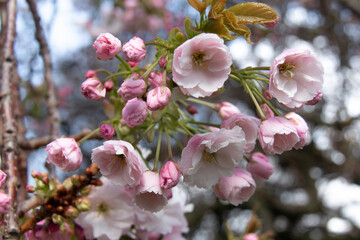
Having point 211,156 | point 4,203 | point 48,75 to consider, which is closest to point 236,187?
point 211,156

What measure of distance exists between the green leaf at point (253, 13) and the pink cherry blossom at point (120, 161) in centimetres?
47

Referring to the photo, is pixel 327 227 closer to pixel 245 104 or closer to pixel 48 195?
pixel 245 104

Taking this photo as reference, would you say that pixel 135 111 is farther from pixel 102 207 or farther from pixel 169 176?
pixel 102 207

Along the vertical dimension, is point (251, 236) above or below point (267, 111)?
below

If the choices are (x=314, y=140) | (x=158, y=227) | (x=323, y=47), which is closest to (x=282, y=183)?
(x=314, y=140)

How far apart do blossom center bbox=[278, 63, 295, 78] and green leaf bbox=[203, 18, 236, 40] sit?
0.17 metres

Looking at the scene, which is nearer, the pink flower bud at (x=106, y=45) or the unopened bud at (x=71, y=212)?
Result: the pink flower bud at (x=106, y=45)

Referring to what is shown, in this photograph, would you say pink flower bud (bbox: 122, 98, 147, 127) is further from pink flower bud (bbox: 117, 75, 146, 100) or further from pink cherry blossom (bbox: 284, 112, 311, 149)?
pink cherry blossom (bbox: 284, 112, 311, 149)

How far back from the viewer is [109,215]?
1226mm

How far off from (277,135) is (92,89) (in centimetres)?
54

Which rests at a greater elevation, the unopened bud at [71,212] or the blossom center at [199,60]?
the blossom center at [199,60]

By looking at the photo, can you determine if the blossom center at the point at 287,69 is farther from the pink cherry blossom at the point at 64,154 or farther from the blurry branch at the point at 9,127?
the blurry branch at the point at 9,127

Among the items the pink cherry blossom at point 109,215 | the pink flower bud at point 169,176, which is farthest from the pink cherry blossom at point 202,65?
the pink cherry blossom at point 109,215

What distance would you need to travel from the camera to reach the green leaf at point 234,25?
0.97m
